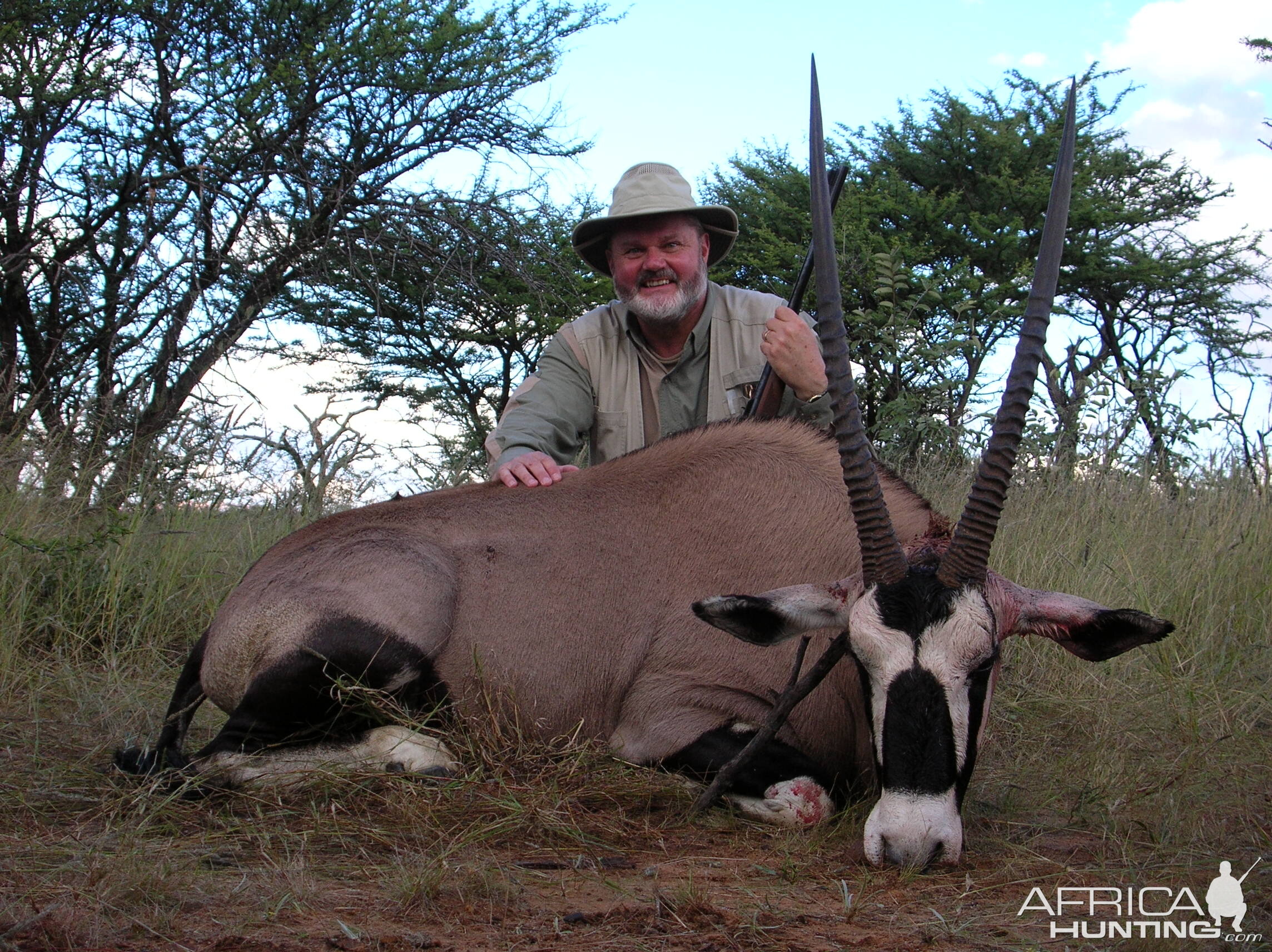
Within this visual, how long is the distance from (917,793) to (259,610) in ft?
7.42

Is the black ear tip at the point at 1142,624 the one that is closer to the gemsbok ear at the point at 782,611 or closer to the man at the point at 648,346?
the gemsbok ear at the point at 782,611

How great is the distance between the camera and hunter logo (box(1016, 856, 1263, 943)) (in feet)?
8.70

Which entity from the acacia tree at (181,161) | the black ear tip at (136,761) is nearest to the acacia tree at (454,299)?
the acacia tree at (181,161)

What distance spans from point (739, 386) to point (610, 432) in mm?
639

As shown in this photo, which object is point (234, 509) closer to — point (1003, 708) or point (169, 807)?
point (169, 807)

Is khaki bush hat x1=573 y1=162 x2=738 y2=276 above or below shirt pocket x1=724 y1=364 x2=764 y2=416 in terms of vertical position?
above

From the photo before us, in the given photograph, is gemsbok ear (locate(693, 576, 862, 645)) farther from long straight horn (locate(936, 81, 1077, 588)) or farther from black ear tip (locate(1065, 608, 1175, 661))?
black ear tip (locate(1065, 608, 1175, 661))

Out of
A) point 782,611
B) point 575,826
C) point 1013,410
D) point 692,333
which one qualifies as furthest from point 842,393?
point 692,333

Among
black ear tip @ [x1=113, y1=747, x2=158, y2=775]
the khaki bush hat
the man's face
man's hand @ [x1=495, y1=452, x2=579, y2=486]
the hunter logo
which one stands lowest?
the hunter logo

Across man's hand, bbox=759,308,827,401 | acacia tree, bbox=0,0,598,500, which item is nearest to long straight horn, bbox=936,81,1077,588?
man's hand, bbox=759,308,827,401

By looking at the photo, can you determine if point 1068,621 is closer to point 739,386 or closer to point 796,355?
point 796,355

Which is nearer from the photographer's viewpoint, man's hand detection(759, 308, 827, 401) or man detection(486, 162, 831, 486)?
man's hand detection(759, 308, 827, 401)

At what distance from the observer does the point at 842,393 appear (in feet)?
11.8

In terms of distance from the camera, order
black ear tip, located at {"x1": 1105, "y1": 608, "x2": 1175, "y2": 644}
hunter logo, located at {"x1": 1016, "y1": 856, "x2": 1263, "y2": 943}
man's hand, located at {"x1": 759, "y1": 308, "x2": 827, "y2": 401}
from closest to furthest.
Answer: hunter logo, located at {"x1": 1016, "y1": 856, "x2": 1263, "y2": 943}
black ear tip, located at {"x1": 1105, "y1": 608, "x2": 1175, "y2": 644}
man's hand, located at {"x1": 759, "y1": 308, "x2": 827, "y2": 401}
